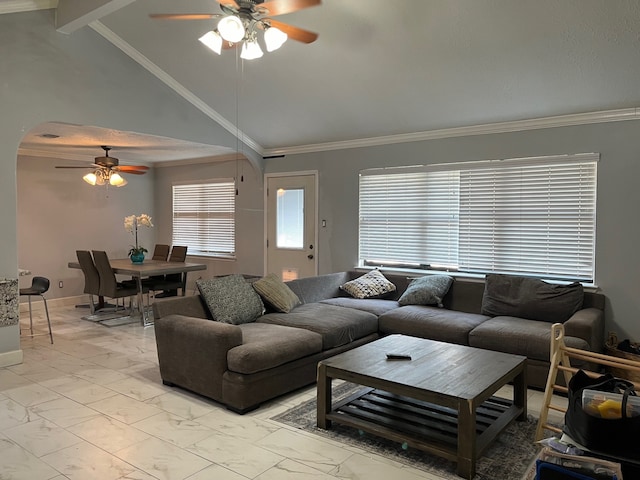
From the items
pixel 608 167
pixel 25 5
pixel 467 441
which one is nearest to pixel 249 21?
pixel 25 5

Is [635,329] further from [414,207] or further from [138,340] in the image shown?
[138,340]

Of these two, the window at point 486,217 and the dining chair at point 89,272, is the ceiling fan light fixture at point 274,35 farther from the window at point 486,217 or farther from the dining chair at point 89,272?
the dining chair at point 89,272

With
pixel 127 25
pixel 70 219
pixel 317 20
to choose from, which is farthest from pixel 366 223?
pixel 70 219

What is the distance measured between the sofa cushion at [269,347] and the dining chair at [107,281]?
2791mm

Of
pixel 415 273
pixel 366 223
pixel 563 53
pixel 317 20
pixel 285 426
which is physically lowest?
pixel 285 426

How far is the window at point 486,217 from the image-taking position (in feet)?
15.1

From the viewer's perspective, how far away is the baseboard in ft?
14.0

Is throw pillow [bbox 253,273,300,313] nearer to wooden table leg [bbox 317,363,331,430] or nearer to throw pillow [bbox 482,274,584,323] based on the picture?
wooden table leg [bbox 317,363,331,430]

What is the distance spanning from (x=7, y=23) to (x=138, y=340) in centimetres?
331

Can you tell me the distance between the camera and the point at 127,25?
15.6 ft

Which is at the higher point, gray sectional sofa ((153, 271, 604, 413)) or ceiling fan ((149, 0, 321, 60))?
ceiling fan ((149, 0, 321, 60))

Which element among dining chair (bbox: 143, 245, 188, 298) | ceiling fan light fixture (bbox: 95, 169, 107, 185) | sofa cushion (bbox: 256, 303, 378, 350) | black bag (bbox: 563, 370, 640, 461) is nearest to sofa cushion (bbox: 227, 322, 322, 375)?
sofa cushion (bbox: 256, 303, 378, 350)

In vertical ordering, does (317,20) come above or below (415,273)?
above

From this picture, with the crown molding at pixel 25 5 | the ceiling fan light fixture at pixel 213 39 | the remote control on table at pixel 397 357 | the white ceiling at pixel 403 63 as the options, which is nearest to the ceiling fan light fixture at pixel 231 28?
the ceiling fan light fixture at pixel 213 39
